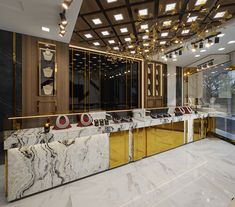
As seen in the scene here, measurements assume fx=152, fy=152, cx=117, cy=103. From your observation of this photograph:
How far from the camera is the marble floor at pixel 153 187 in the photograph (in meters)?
2.30

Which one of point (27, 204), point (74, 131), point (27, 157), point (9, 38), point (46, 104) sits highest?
point (9, 38)

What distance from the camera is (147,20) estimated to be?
3672mm

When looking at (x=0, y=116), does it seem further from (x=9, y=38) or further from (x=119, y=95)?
(x=119, y=95)

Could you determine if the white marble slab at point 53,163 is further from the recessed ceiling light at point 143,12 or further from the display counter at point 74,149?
the recessed ceiling light at point 143,12

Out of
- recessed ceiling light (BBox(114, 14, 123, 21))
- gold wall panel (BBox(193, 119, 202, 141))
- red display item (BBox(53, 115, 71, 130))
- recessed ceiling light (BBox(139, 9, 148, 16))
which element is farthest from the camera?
gold wall panel (BBox(193, 119, 202, 141))

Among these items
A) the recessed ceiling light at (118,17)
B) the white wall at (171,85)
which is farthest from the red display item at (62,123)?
the white wall at (171,85)

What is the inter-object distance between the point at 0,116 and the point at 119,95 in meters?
4.27

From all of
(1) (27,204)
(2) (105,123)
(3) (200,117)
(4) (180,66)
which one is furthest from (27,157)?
(4) (180,66)

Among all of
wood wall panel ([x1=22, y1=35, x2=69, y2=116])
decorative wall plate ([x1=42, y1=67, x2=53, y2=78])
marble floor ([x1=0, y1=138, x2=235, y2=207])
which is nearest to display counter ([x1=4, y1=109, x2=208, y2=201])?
marble floor ([x1=0, y1=138, x2=235, y2=207])

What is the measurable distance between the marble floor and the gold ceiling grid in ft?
10.0

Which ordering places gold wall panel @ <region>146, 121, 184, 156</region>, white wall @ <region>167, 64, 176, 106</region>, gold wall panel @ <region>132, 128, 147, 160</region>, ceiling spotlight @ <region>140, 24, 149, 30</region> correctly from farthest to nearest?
white wall @ <region>167, 64, 176, 106</region> → gold wall panel @ <region>146, 121, 184, 156</region> → ceiling spotlight @ <region>140, 24, 149, 30</region> → gold wall panel @ <region>132, 128, 147, 160</region>

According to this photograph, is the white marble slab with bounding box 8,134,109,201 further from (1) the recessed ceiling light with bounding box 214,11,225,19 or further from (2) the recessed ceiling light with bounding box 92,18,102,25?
(1) the recessed ceiling light with bounding box 214,11,225,19

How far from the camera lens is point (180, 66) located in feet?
27.5

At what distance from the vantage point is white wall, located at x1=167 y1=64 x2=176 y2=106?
316 inches
